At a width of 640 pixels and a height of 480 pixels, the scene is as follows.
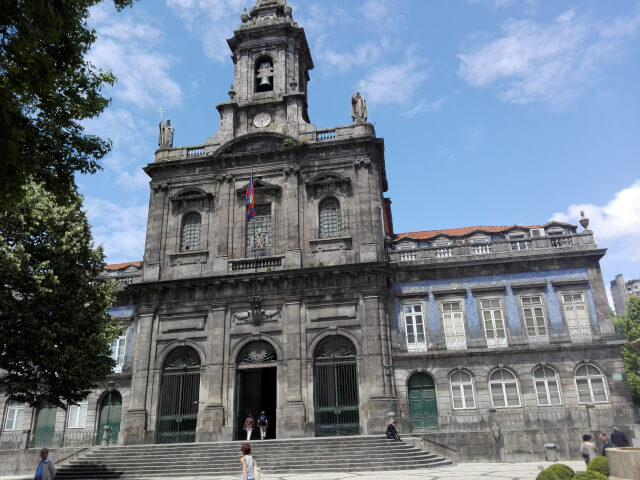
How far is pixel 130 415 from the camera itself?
23.3m

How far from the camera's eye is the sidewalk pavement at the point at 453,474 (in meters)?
14.8

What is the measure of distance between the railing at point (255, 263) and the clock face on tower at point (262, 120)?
25.9 feet

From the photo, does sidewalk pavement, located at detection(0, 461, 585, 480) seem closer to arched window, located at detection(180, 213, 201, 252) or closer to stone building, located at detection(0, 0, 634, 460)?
stone building, located at detection(0, 0, 634, 460)

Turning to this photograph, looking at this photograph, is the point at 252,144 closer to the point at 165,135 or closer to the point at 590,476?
the point at 165,135

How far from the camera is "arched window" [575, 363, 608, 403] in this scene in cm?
2169

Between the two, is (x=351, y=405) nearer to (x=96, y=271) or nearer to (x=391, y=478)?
(x=391, y=478)

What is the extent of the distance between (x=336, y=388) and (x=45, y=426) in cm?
1448

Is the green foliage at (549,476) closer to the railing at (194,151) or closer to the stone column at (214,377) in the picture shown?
the stone column at (214,377)

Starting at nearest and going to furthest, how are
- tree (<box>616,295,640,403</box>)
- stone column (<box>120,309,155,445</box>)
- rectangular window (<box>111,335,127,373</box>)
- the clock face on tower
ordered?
stone column (<box>120,309,155,445</box>) → rectangular window (<box>111,335,127,373</box>) → the clock face on tower → tree (<box>616,295,640,403</box>)

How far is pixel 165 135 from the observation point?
1145 inches

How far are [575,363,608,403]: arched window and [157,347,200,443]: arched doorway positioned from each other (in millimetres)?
16733

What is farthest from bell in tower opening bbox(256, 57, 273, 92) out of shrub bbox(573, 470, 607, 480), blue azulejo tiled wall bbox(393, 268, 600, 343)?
shrub bbox(573, 470, 607, 480)

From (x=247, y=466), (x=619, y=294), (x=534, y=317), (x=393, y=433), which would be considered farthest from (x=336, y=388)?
(x=619, y=294)

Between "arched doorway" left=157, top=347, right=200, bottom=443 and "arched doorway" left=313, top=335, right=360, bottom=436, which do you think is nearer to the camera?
"arched doorway" left=313, top=335, right=360, bottom=436
